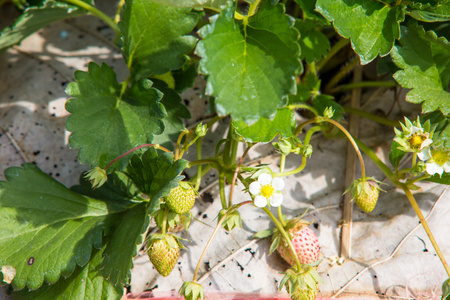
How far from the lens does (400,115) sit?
1.74 metres

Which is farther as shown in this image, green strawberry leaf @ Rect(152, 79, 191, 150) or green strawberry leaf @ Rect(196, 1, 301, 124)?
green strawberry leaf @ Rect(152, 79, 191, 150)

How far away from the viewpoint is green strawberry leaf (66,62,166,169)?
1339mm

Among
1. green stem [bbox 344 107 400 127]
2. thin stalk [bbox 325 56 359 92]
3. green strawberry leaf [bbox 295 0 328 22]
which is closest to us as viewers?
green strawberry leaf [bbox 295 0 328 22]

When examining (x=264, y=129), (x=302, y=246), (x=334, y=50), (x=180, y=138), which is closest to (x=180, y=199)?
(x=180, y=138)

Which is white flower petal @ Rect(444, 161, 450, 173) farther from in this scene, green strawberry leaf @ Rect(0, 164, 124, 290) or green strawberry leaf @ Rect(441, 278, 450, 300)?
green strawberry leaf @ Rect(0, 164, 124, 290)

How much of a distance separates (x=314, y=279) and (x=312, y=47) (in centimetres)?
79

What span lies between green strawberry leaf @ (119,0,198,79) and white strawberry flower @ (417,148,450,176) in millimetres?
780

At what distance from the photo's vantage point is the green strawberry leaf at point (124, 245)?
122 centimetres

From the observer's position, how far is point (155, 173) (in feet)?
4.28

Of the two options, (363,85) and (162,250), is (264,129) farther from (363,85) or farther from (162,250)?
(363,85)

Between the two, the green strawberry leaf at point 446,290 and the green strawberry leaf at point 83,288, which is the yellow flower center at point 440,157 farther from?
the green strawberry leaf at point 83,288

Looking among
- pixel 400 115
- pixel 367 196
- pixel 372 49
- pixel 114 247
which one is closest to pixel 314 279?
pixel 367 196

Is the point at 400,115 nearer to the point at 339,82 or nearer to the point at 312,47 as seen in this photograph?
the point at 339,82

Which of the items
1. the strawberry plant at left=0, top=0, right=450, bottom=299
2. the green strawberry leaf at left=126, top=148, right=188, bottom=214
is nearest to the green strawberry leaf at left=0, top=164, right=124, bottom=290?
the strawberry plant at left=0, top=0, right=450, bottom=299
